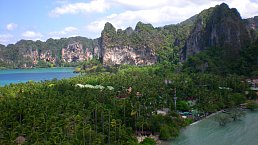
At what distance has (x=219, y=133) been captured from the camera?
176ft

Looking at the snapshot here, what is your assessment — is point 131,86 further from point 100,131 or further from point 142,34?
point 142,34

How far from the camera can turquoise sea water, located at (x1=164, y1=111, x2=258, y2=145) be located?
49219mm

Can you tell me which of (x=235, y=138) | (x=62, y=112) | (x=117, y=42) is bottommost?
(x=235, y=138)

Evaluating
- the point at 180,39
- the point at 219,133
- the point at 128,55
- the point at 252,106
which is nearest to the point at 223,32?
the point at 180,39

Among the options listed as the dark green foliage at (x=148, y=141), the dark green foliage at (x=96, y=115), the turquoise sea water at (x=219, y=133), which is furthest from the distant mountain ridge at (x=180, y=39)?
the dark green foliage at (x=148, y=141)

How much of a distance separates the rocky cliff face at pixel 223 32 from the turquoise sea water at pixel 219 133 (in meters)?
53.5

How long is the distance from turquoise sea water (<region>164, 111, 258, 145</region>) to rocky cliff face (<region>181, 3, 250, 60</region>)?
175 ft

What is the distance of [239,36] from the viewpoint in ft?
376

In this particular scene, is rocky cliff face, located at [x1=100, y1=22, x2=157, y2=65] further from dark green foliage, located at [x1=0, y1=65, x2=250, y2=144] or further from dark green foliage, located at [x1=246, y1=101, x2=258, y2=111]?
dark green foliage, located at [x1=246, y1=101, x2=258, y2=111]

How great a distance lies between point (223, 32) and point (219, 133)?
70.3 m

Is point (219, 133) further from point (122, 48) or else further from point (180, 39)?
point (180, 39)

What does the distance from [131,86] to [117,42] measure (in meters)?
82.7

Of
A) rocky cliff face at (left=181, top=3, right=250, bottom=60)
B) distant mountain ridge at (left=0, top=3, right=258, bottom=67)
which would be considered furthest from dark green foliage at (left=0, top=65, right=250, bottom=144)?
distant mountain ridge at (left=0, top=3, right=258, bottom=67)

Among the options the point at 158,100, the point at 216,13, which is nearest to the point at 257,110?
the point at 158,100
